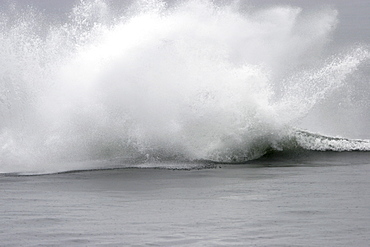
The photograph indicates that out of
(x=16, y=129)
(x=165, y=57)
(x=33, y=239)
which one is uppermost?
(x=165, y=57)

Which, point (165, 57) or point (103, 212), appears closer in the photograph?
point (103, 212)

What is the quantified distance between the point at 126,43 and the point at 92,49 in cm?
172

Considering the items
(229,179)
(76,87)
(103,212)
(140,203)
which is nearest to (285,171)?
(229,179)

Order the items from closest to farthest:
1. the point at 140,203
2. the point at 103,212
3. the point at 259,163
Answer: the point at 103,212, the point at 140,203, the point at 259,163

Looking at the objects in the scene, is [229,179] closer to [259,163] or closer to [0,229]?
[259,163]

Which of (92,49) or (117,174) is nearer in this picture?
(117,174)

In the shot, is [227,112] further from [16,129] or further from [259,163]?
[16,129]

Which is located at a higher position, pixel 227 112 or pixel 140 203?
pixel 227 112

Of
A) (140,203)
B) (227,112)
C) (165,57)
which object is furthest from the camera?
(165,57)

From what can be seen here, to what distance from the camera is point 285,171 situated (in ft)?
80.7

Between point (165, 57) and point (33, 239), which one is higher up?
point (165, 57)

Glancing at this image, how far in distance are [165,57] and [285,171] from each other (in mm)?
9290

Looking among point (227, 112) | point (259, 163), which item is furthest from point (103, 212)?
point (227, 112)

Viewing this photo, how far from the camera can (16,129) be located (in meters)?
31.0
